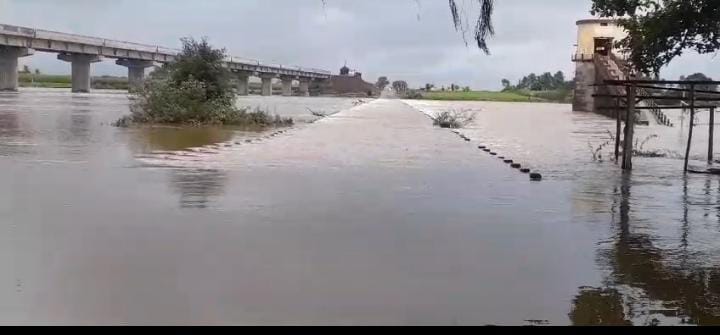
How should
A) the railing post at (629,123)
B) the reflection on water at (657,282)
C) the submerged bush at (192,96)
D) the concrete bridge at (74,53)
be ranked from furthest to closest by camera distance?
the concrete bridge at (74,53)
the submerged bush at (192,96)
the railing post at (629,123)
the reflection on water at (657,282)

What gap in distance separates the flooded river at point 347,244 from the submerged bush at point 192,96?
1578 centimetres

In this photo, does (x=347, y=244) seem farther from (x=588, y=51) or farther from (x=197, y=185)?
(x=588, y=51)

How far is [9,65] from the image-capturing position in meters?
73.1

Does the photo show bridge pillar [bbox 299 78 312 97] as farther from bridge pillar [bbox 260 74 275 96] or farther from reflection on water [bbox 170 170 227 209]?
reflection on water [bbox 170 170 227 209]

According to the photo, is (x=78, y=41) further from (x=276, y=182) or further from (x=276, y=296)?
(x=276, y=296)

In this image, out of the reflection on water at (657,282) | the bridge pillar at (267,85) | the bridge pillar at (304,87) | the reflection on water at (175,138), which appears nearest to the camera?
the reflection on water at (657,282)

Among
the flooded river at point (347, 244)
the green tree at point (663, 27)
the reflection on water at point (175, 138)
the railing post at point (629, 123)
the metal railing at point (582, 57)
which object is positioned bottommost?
the flooded river at point (347, 244)

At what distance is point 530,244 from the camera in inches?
335

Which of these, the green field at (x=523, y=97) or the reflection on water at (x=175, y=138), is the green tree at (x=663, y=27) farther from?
the green field at (x=523, y=97)

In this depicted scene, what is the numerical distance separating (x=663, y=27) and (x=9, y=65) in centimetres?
6975

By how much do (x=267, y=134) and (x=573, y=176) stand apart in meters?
13.7

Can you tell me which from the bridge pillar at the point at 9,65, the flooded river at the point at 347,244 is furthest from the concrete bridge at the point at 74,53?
the flooded river at the point at 347,244

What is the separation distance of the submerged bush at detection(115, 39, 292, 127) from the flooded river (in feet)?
51.8

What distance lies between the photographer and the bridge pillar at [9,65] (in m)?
69.9
